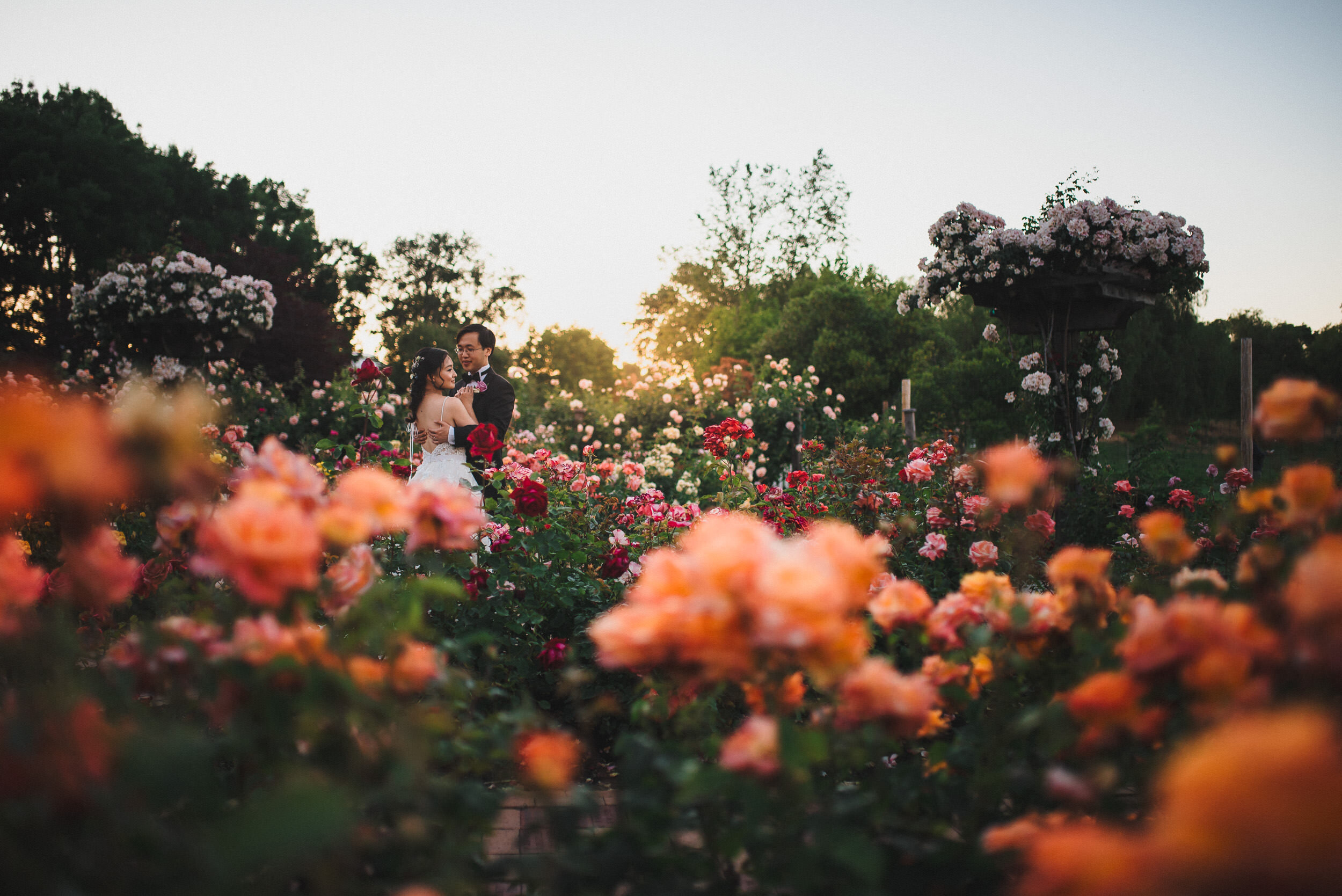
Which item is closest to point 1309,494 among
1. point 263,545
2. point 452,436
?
point 263,545

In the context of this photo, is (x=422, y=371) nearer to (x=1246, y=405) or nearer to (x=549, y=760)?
(x=549, y=760)

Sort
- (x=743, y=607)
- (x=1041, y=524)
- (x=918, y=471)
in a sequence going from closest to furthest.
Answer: (x=743, y=607) < (x=1041, y=524) < (x=918, y=471)

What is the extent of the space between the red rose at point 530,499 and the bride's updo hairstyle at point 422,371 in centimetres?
189

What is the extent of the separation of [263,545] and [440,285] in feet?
145

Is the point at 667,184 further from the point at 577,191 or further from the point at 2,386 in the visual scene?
the point at 2,386

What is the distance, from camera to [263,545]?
2.67 feet

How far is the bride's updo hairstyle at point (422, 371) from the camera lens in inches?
166

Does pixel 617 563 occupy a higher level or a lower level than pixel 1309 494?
higher

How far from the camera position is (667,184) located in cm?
2116

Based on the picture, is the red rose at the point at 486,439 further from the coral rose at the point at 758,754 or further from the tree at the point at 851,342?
the tree at the point at 851,342

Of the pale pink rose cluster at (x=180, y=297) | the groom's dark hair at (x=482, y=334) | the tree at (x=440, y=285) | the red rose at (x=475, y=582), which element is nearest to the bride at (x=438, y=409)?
the groom's dark hair at (x=482, y=334)

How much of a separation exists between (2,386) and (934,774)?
840cm

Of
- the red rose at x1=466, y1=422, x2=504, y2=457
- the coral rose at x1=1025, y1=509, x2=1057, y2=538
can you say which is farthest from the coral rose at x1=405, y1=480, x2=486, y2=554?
the coral rose at x1=1025, y1=509, x2=1057, y2=538

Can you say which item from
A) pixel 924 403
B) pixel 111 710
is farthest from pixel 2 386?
pixel 924 403
